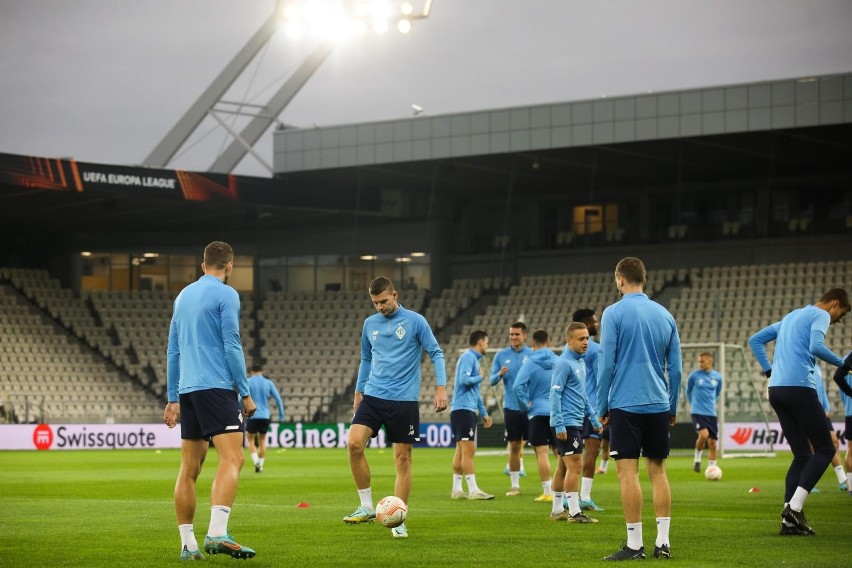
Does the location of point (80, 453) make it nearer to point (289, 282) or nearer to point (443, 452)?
point (443, 452)

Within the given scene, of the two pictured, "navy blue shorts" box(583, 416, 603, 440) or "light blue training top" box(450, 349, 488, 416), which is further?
"light blue training top" box(450, 349, 488, 416)

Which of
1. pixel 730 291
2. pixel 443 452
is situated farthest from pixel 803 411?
pixel 730 291

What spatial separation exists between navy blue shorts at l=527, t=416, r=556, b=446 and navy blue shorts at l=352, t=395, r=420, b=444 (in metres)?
4.20

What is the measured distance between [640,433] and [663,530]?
2.53 feet

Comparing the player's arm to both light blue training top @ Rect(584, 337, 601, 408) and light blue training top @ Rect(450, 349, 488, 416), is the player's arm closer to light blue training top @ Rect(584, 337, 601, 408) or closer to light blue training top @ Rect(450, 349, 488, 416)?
light blue training top @ Rect(584, 337, 601, 408)

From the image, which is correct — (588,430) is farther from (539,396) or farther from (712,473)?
(712,473)

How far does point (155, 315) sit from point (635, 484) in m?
46.0

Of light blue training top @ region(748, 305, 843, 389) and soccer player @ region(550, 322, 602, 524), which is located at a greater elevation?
light blue training top @ region(748, 305, 843, 389)

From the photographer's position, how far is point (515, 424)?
19.6m

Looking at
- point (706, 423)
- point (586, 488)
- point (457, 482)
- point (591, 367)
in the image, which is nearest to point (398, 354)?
point (586, 488)

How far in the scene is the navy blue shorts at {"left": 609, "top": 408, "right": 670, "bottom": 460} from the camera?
10.3 meters

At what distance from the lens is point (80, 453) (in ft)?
126

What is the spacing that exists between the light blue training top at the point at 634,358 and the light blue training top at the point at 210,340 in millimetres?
2849

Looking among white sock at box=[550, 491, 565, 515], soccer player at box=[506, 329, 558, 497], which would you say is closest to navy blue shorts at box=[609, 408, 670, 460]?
white sock at box=[550, 491, 565, 515]
